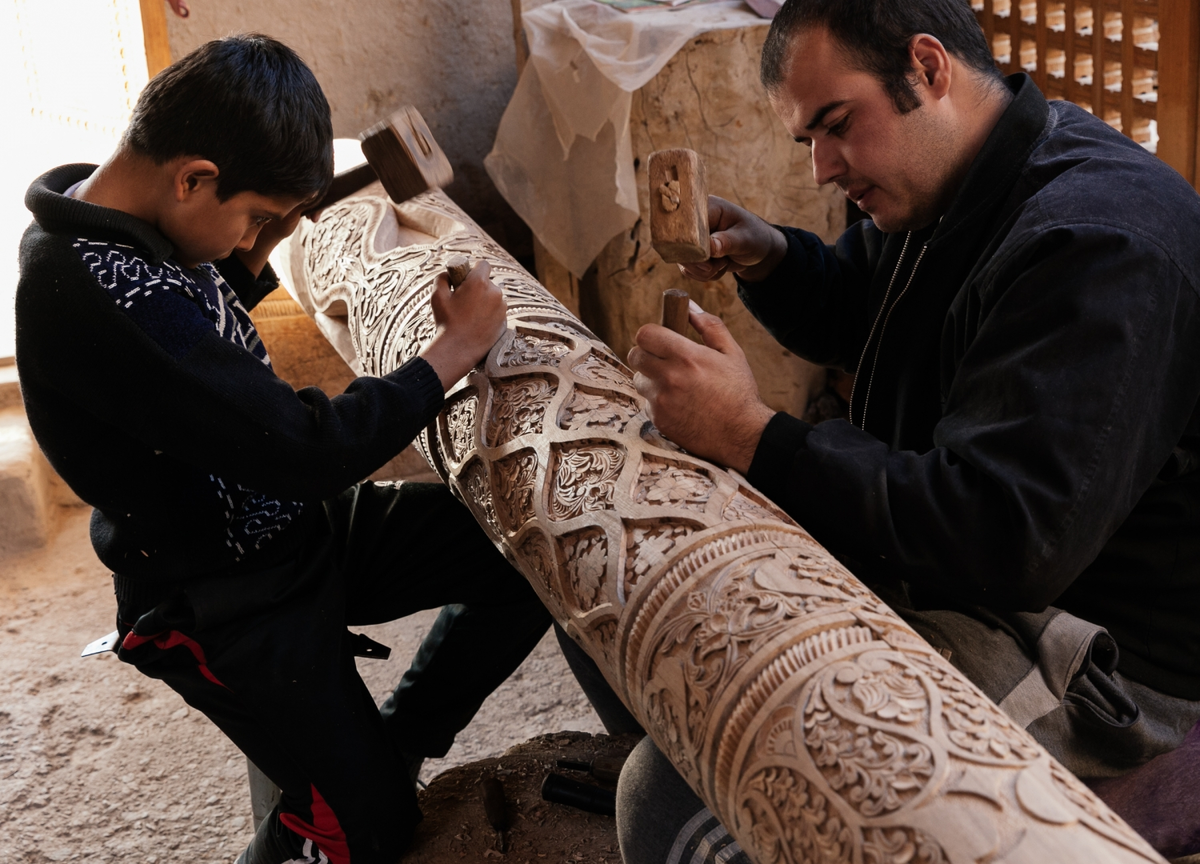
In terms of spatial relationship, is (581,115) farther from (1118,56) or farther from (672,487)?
(672,487)

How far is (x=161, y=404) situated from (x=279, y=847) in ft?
3.26

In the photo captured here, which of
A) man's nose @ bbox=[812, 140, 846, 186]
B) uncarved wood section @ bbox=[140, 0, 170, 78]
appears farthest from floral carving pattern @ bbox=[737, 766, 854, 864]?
uncarved wood section @ bbox=[140, 0, 170, 78]

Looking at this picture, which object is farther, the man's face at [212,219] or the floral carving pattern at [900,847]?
the man's face at [212,219]

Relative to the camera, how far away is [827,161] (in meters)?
1.78

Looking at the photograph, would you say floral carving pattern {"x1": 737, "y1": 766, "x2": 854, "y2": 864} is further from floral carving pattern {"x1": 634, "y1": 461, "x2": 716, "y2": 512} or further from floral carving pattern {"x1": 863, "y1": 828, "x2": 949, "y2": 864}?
floral carving pattern {"x1": 634, "y1": 461, "x2": 716, "y2": 512}

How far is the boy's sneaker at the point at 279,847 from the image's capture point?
6.53 ft

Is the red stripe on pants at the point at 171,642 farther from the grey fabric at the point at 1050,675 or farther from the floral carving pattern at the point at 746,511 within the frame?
the grey fabric at the point at 1050,675

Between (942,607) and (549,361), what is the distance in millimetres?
800

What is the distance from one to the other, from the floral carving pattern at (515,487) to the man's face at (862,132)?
28.4 inches

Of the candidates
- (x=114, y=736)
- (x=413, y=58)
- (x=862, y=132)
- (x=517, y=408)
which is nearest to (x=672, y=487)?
(x=517, y=408)

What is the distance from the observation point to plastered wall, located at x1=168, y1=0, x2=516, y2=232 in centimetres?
419

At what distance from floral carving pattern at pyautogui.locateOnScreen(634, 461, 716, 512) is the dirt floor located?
3.22 ft

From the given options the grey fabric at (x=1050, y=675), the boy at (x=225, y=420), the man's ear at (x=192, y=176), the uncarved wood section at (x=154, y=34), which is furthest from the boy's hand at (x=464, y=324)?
the uncarved wood section at (x=154, y=34)

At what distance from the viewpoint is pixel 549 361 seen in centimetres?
182
